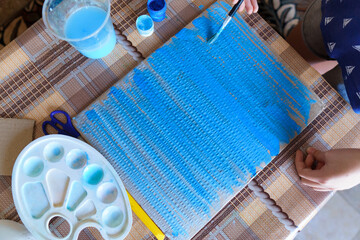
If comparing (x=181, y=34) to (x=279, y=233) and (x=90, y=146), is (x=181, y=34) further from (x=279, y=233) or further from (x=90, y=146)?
(x=279, y=233)

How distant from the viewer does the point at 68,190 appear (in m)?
0.47

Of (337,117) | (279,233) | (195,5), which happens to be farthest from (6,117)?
(337,117)

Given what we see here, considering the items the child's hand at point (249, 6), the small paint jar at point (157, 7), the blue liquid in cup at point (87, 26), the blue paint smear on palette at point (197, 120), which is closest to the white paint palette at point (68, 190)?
the blue paint smear on palette at point (197, 120)

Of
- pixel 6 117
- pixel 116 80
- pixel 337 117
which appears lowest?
pixel 6 117

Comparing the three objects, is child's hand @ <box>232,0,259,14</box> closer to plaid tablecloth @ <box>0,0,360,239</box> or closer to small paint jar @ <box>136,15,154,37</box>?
plaid tablecloth @ <box>0,0,360,239</box>

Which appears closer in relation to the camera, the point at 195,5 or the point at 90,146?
the point at 90,146

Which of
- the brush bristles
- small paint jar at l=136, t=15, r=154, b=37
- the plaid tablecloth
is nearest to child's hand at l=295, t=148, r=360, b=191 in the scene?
the plaid tablecloth

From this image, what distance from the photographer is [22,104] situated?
0.54 metres

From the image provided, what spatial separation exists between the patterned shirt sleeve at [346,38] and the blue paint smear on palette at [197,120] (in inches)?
4.6

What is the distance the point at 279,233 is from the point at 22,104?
558mm

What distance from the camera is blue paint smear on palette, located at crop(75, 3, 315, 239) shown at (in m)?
0.50

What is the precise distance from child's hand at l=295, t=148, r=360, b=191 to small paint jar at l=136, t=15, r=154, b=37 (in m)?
0.41

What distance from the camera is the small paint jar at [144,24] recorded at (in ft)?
1.88

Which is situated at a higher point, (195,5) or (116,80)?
(195,5)
